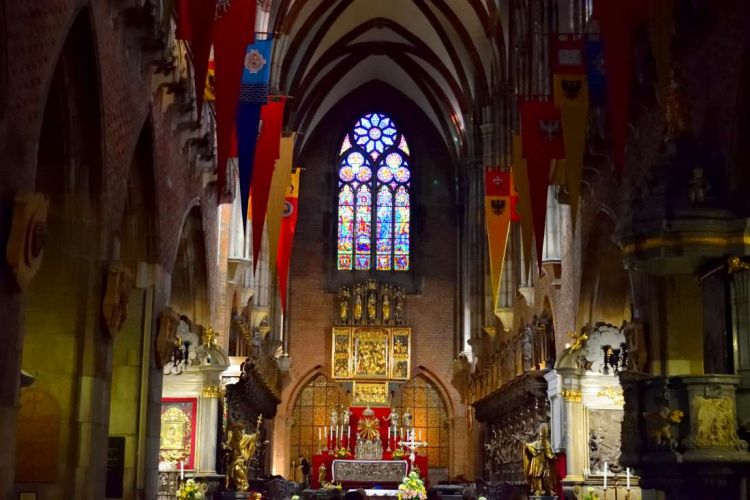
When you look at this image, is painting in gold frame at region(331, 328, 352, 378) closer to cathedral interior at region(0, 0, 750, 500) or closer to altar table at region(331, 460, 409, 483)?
cathedral interior at region(0, 0, 750, 500)

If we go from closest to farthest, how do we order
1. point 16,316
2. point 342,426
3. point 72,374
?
point 16,316 → point 72,374 → point 342,426

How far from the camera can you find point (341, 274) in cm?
4806

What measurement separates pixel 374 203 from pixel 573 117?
2891 centimetres

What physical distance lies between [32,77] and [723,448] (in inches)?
336

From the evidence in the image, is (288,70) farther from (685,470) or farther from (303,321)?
(685,470)

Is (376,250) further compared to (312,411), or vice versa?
(376,250)

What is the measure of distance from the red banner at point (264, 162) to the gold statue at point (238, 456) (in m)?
6.19

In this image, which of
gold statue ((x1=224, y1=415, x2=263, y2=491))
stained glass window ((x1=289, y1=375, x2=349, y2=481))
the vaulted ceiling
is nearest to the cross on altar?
stained glass window ((x1=289, y1=375, x2=349, y2=481))

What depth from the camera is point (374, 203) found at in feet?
161

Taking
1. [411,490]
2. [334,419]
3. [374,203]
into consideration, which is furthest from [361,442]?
[411,490]

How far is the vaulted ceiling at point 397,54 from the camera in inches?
1533

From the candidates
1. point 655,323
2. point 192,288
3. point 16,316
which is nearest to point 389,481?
point 192,288

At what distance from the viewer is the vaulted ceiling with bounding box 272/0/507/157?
38.9 meters

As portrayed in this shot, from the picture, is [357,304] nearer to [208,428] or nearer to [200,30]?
[208,428]
